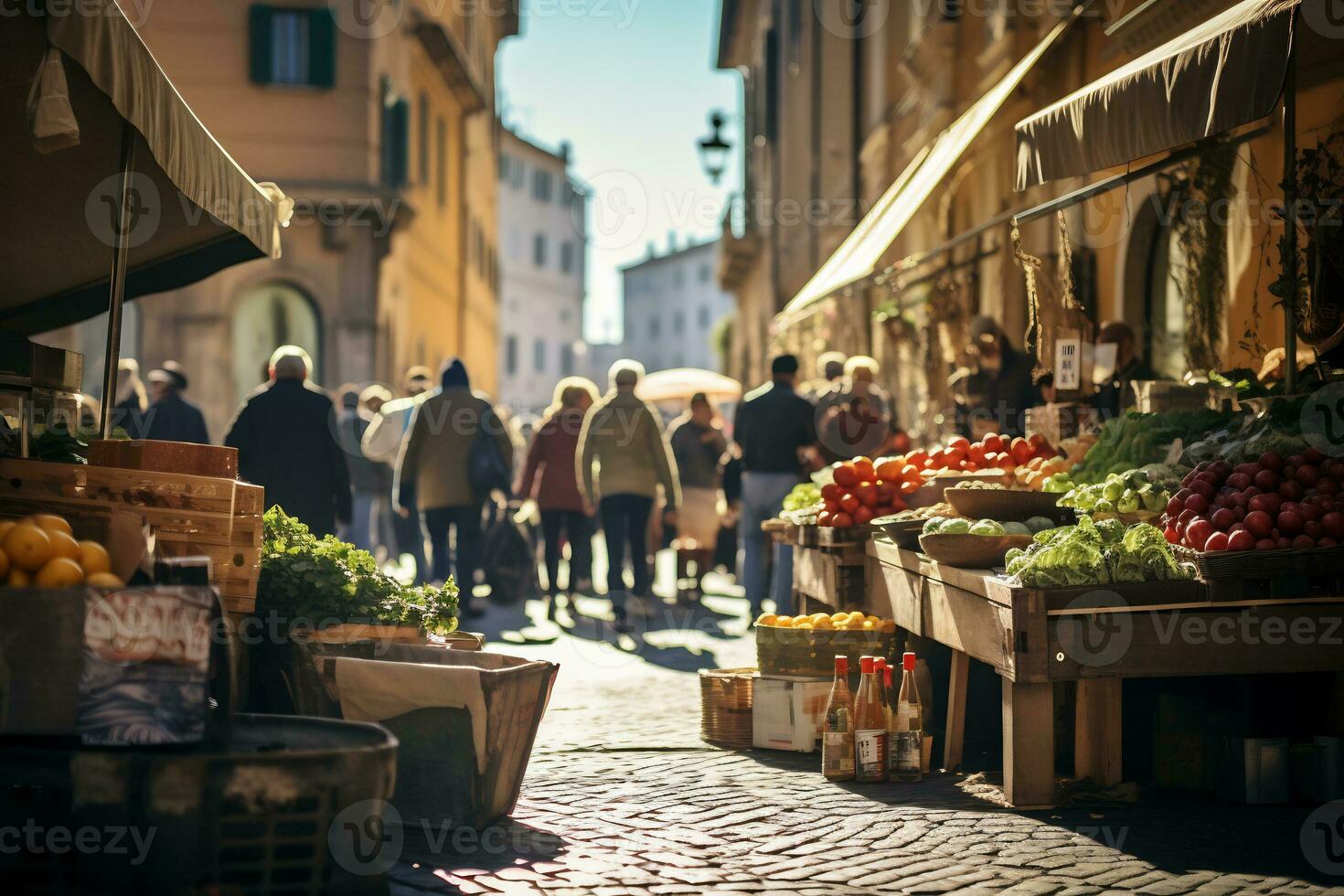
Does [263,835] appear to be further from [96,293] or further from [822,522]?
[96,293]

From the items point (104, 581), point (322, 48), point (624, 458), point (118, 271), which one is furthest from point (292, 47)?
point (104, 581)

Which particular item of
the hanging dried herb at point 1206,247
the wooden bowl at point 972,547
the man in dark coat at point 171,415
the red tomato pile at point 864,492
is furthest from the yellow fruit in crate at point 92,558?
the man in dark coat at point 171,415

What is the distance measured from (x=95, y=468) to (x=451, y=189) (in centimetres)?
2894

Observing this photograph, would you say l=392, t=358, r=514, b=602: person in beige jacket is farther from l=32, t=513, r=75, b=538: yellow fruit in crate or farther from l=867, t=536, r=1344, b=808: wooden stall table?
l=32, t=513, r=75, b=538: yellow fruit in crate

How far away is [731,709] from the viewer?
8156mm

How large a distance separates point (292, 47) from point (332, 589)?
2009cm

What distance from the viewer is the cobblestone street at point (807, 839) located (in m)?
5.38

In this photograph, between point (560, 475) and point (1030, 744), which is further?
point (560, 475)

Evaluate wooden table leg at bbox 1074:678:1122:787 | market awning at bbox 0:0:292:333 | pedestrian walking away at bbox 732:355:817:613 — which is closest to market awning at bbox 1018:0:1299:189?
wooden table leg at bbox 1074:678:1122:787

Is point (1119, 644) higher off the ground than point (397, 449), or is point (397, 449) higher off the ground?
point (397, 449)

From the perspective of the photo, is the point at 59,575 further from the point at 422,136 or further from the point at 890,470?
the point at 422,136

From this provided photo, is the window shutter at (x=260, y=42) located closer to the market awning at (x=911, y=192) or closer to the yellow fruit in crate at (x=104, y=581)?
the market awning at (x=911, y=192)

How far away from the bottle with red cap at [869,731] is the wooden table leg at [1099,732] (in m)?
0.83

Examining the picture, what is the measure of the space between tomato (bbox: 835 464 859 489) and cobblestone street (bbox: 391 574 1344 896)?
2358 millimetres
